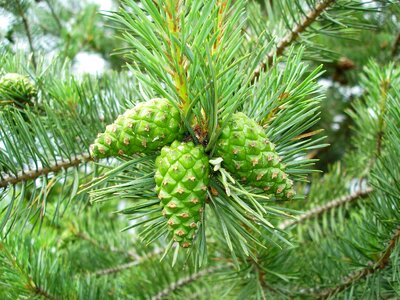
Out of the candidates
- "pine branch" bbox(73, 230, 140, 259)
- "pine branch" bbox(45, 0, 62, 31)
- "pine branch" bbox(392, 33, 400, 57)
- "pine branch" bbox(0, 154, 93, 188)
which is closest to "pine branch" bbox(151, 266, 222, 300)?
"pine branch" bbox(73, 230, 140, 259)

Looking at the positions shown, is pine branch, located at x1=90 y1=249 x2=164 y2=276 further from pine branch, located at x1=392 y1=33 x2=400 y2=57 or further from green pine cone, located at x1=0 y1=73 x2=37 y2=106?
pine branch, located at x1=392 y1=33 x2=400 y2=57

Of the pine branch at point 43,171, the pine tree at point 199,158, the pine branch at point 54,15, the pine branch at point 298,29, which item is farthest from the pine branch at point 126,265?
the pine branch at point 54,15

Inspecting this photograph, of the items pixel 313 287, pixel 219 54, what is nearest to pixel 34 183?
pixel 219 54

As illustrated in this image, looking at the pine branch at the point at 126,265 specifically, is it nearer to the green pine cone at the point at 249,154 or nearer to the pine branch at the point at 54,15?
the green pine cone at the point at 249,154

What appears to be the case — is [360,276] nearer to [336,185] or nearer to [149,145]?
[336,185]

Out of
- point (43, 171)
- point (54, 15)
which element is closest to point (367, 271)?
point (43, 171)

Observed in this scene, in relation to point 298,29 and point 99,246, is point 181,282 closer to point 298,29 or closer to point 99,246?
point 99,246

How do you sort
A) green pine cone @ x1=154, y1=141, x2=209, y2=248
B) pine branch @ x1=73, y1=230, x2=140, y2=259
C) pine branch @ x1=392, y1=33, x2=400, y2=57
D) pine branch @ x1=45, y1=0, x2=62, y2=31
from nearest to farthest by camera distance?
green pine cone @ x1=154, y1=141, x2=209, y2=248 → pine branch @ x1=73, y1=230, x2=140, y2=259 → pine branch @ x1=392, y1=33, x2=400, y2=57 → pine branch @ x1=45, y1=0, x2=62, y2=31
